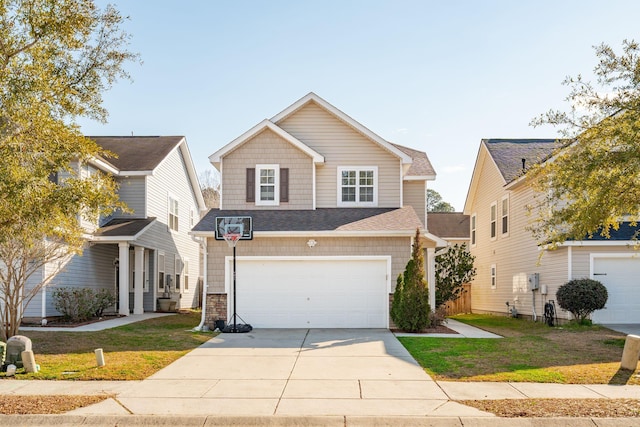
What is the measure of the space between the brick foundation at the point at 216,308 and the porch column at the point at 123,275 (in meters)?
5.07

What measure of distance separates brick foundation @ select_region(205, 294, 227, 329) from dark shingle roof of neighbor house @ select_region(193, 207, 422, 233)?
2051 mm

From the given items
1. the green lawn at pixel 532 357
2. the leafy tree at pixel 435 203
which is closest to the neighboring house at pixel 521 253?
the green lawn at pixel 532 357

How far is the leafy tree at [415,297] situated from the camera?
1759 centimetres

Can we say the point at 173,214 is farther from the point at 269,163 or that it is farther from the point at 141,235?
the point at 269,163

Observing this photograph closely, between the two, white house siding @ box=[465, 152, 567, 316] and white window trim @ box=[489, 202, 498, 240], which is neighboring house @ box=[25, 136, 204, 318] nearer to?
white house siding @ box=[465, 152, 567, 316]

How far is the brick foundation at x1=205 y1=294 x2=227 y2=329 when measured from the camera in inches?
748

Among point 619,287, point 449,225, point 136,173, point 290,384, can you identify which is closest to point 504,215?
point 619,287

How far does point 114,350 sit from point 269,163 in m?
8.61

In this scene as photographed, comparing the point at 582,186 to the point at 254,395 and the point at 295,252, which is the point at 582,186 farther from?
the point at 295,252

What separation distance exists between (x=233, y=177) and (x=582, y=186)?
11.5 m

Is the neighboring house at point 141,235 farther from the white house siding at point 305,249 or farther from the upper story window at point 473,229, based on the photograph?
the upper story window at point 473,229

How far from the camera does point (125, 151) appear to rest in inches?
1073

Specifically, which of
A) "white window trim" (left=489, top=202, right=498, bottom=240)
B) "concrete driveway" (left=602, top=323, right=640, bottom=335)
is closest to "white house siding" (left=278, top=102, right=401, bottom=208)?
"concrete driveway" (left=602, top=323, right=640, bottom=335)

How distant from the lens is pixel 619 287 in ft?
65.2
